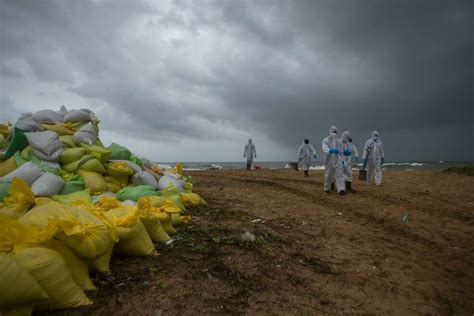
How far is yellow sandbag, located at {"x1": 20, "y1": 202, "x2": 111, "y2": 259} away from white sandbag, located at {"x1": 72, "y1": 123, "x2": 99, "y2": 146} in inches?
103

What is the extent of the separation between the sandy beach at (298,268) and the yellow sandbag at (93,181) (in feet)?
4.51

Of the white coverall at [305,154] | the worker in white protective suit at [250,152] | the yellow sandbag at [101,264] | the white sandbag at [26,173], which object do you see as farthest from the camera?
the worker in white protective suit at [250,152]

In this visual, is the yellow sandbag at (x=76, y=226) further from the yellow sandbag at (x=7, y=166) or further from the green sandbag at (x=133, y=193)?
the yellow sandbag at (x=7, y=166)

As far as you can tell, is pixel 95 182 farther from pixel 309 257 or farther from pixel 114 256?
pixel 309 257

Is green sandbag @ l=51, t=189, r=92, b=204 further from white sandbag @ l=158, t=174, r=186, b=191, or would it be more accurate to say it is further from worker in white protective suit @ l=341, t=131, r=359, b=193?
worker in white protective suit @ l=341, t=131, r=359, b=193

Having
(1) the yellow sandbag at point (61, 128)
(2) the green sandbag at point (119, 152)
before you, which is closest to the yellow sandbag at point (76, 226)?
(2) the green sandbag at point (119, 152)

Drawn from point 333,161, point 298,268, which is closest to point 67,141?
point 298,268

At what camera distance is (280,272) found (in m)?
2.94

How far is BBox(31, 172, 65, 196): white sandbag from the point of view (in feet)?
12.2

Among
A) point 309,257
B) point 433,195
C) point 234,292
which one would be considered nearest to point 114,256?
point 234,292

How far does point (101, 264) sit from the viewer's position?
2523 mm

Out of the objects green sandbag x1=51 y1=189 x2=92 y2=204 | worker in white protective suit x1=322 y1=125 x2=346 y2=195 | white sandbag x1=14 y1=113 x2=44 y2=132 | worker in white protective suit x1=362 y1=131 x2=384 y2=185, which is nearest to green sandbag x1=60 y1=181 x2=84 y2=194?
green sandbag x1=51 y1=189 x2=92 y2=204

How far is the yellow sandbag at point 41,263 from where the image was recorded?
6.26 ft

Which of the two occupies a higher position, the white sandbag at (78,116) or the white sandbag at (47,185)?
the white sandbag at (78,116)
